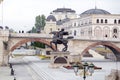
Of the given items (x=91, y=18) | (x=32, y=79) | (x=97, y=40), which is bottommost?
(x=32, y=79)

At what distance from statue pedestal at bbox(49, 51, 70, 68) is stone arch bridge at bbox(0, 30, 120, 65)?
13.7m

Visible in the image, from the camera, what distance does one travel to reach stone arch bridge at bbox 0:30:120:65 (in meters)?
67.6

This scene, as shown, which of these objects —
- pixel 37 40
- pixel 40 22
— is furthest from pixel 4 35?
pixel 40 22

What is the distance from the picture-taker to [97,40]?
260 feet

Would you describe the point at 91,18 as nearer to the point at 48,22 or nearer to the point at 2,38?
the point at 48,22

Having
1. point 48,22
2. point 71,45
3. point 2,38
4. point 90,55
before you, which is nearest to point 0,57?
point 2,38

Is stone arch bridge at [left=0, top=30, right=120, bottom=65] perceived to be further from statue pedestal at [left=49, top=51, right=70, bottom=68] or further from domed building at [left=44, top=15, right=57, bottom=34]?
domed building at [left=44, top=15, right=57, bottom=34]

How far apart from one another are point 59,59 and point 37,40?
18.3 meters

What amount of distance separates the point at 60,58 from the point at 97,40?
2393 cm

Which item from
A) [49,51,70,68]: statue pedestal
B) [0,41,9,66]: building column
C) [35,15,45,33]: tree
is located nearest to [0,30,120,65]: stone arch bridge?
[0,41,9,66]: building column

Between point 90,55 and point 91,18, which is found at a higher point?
point 91,18

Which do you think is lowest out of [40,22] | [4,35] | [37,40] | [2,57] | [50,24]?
[2,57]

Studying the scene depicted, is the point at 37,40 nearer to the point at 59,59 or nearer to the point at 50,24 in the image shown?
the point at 59,59

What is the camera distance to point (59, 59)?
57.2 m
